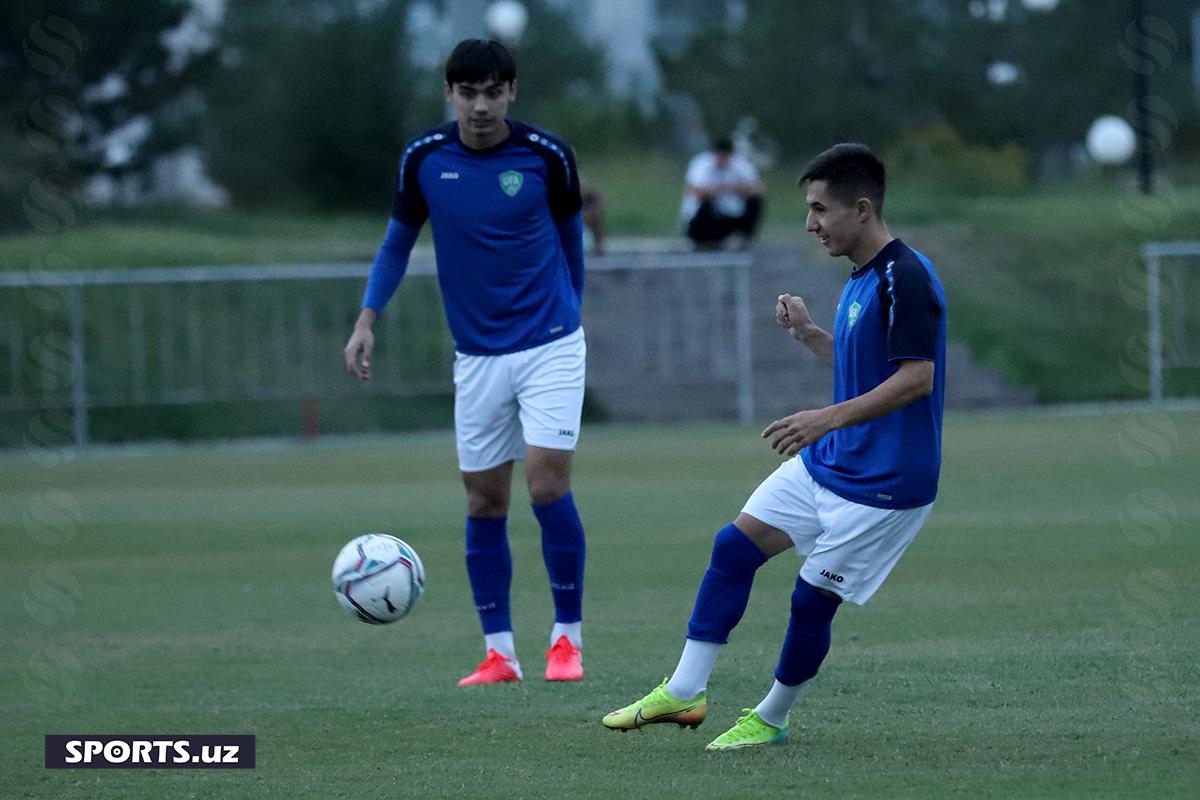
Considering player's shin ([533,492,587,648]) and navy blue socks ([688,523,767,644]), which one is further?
player's shin ([533,492,587,648])

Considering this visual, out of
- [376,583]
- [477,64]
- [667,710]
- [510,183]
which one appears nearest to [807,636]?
[667,710]

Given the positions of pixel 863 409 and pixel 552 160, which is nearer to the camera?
pixel 863 409

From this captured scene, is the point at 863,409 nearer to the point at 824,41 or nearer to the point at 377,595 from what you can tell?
the point at 377,595

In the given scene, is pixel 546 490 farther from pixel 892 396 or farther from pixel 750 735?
pixel 892 396

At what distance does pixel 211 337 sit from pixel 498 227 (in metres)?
14.5

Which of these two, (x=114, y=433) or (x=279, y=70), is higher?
(x=279, y=70)

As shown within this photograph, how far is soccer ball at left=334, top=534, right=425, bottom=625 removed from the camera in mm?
7125

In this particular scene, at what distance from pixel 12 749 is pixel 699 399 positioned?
16.8 metres

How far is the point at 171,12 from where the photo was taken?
35688 mm

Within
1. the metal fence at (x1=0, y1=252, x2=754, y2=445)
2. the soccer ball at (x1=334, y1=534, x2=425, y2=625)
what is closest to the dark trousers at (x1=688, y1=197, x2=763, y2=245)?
the metal fence at (x1=0, y1=252, x2=754, y2=445)

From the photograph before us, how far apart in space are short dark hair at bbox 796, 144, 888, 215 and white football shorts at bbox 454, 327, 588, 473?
206 centimetres

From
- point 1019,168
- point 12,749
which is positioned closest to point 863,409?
point 12,749

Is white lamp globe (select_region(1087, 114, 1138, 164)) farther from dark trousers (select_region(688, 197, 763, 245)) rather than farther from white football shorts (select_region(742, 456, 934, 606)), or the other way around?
white football shorts (select_region(742, 456, 934, 606))

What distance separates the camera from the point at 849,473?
5828mm
